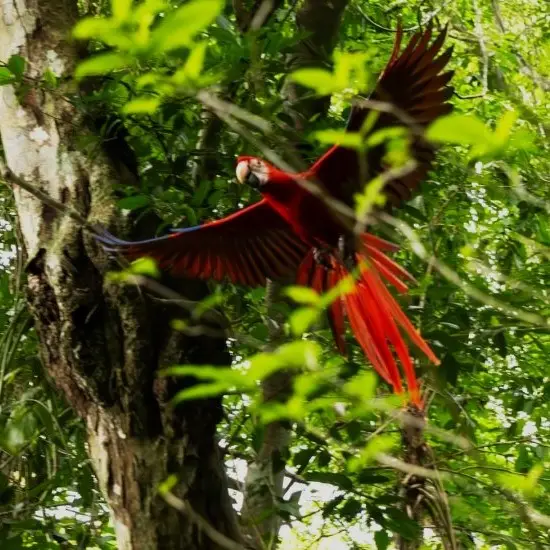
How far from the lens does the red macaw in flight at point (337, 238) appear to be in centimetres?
109

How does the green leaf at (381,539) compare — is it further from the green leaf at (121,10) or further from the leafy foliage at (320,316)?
the green leaf at (121,10)

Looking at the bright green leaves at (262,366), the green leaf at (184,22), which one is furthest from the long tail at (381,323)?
the green leaf at (184,22)

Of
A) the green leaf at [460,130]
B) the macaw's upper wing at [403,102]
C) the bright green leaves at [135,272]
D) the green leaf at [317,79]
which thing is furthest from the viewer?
the macaw's upper wing at [403,102]

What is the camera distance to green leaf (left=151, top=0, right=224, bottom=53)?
0.51 metres

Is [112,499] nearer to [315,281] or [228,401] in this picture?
[315,281]

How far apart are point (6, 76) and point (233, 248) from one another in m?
0.44

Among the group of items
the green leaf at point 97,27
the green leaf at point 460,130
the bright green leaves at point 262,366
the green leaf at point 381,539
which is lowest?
the green leaf at point 381,539

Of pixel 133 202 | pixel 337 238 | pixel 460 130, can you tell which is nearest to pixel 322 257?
pixel 337 238

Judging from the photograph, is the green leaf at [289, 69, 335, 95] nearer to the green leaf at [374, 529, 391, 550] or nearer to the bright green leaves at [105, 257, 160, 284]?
the bright green leaves at [105, 257, 160, 284]

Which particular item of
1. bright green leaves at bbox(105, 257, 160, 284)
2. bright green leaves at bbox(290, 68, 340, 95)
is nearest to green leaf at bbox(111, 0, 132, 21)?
bright green leaves at bbox(290, 68, 340, 95)

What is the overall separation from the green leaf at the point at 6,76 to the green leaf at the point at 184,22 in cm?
79

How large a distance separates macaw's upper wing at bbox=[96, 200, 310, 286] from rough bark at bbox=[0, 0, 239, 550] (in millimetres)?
70

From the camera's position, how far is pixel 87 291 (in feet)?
4.27

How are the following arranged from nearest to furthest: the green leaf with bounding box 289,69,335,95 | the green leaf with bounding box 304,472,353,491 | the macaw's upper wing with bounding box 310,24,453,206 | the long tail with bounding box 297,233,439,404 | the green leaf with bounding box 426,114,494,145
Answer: the green leaf with bounding box 426,114,494,145, the green leaf with bounding box 289,69,335,95, the macaw's upper wing with bounding box 310,24,453,206, the long tail with bounding box 297,233,439,404, the green leaf with bounding box 304,472,353,491
